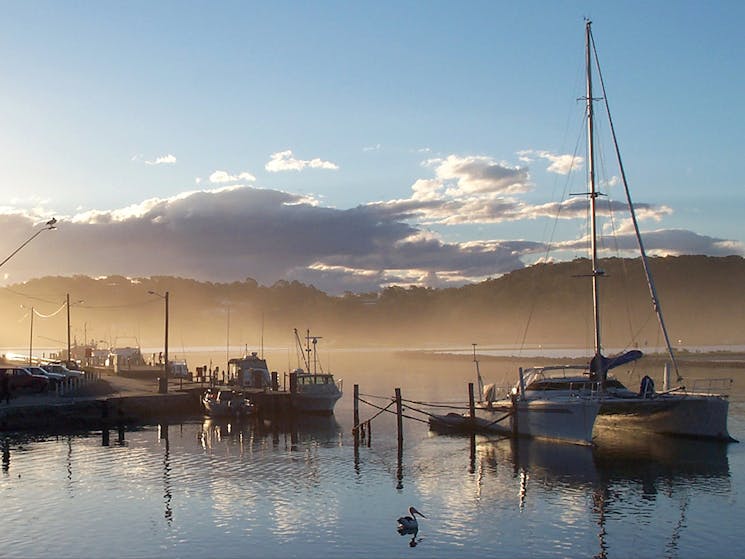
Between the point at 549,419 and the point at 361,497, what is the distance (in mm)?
17007

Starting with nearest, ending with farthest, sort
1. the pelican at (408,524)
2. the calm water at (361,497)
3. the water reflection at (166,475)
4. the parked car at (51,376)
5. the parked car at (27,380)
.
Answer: the calm water at (361,497)
the pelican at (408,524)
the water reflection at (166,475)
the parked car at (27,380)
the parked car at (51,376)

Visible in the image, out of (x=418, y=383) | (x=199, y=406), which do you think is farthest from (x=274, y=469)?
(x=418, y=383)

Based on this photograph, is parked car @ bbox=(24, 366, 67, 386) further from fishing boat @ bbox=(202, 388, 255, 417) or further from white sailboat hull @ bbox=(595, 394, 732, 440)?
white sailboat hull @ bbox=(595, 394, 732, 440)

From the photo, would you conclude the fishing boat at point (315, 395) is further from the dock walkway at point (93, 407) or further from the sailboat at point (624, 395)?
the sailboat at point (624, 395)

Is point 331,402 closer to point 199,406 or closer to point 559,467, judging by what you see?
point 199,406

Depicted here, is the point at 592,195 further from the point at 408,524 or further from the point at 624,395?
the point at 408,524

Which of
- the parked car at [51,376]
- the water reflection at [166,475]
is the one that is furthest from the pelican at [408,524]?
the parked car at [51,376]

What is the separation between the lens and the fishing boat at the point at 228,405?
67.2m

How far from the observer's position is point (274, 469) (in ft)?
141

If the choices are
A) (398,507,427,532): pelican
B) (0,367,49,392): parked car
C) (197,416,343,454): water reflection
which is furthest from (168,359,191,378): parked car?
(398,507,427,532): pelican

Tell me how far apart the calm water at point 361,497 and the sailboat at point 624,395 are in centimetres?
149

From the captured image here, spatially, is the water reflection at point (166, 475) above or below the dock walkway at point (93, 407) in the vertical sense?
below

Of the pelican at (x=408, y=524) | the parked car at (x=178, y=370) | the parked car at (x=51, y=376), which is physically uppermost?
the parked car at (x=51, y=376)

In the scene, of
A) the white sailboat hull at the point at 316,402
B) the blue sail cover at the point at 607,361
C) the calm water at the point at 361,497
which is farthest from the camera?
the white sailboat hull at the point at 316,402
